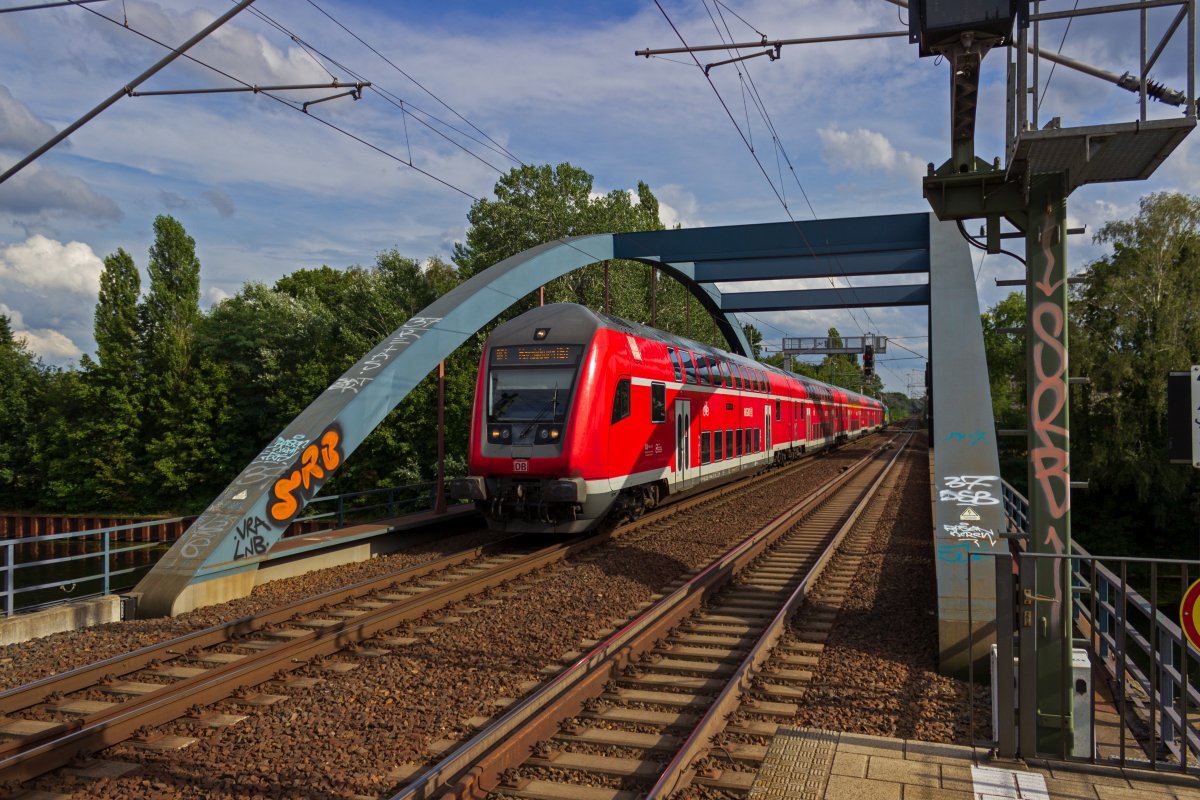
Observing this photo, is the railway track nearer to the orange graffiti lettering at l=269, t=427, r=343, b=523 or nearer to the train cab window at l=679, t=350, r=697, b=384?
the orange graffiti lettering at l=269, t=427, r=343, b=523

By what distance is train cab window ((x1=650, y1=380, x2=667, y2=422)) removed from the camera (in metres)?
14.8

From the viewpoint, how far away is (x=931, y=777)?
4.79m

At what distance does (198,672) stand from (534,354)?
6981mm

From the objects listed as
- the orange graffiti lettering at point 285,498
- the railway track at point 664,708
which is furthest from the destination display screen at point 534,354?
the railway track at point 664,708

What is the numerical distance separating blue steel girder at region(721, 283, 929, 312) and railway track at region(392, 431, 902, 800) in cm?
2464

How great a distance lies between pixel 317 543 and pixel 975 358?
30.2 ft

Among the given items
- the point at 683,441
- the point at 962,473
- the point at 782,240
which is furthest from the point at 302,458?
the point at 782,240

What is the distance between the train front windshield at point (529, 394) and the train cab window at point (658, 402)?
256 cm

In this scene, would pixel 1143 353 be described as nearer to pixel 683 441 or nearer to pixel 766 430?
pixel 766 430

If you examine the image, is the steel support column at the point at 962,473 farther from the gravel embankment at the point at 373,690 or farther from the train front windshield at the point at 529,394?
the train front windshield at the point at 529,394

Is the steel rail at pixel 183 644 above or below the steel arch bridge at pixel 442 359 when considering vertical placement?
below

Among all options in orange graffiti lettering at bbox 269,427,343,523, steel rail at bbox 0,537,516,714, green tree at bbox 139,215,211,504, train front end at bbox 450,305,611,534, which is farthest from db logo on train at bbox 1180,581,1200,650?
green tree at bbox 139,215,211,504

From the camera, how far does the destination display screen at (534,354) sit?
12.7 meters

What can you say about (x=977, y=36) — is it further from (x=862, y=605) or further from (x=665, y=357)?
(x=665, y=357)
